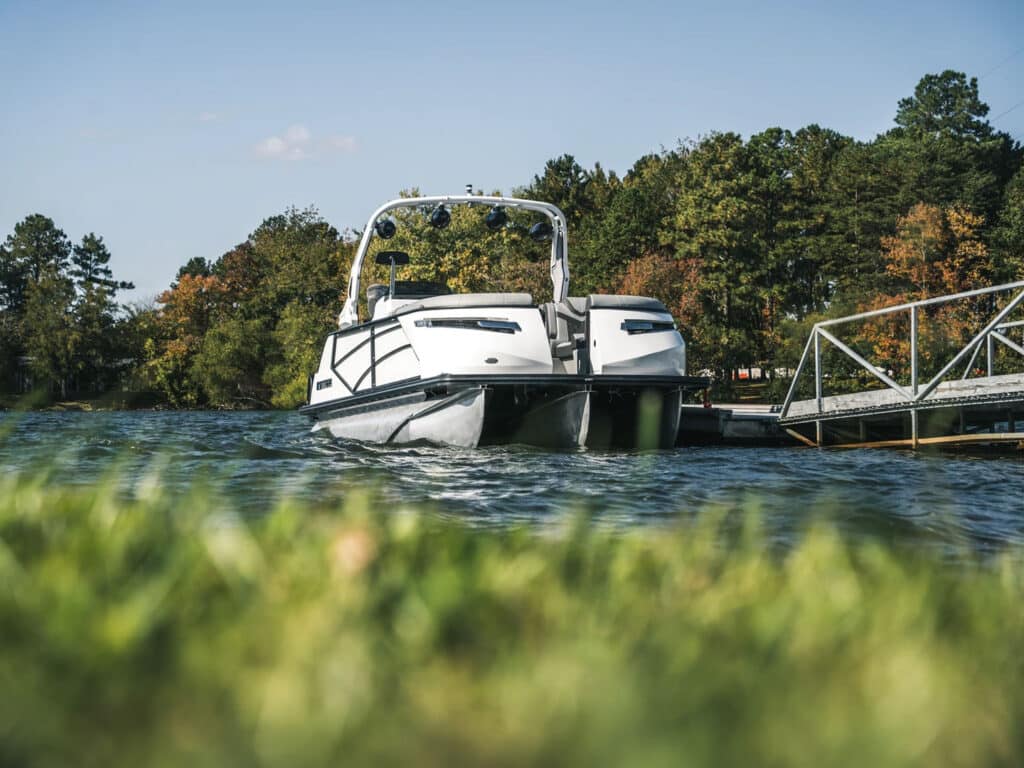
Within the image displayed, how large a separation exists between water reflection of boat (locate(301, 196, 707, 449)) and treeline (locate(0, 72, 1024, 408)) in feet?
84.4

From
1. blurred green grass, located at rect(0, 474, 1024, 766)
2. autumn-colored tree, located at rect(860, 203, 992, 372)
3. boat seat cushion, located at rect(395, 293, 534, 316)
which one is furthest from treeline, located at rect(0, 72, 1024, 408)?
blurred green grass, located at rect(0, 474, 1024, 766)

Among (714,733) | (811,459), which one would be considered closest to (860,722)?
(714,733)

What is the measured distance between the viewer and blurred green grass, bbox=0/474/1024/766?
1.37 metres

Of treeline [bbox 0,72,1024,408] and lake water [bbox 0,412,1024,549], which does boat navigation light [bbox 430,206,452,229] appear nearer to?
lake water [bbox 0,412,1024,549]

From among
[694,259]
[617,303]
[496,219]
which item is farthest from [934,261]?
A: [617,303]

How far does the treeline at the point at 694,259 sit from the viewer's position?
42375 millimetres

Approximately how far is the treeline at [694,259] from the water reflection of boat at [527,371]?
2572 cm

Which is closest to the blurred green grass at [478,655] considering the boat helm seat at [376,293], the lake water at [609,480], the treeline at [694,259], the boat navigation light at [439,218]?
the lake water at [609,480]

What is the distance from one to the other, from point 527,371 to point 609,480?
11.3 feet

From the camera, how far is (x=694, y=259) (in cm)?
4575

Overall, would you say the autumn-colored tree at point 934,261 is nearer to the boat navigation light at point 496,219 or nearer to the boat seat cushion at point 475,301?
the boat navigation light at point 496,219

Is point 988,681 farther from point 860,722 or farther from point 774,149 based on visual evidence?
point 774,149

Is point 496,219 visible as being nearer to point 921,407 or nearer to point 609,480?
point 921,407

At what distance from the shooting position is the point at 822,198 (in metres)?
53.4
